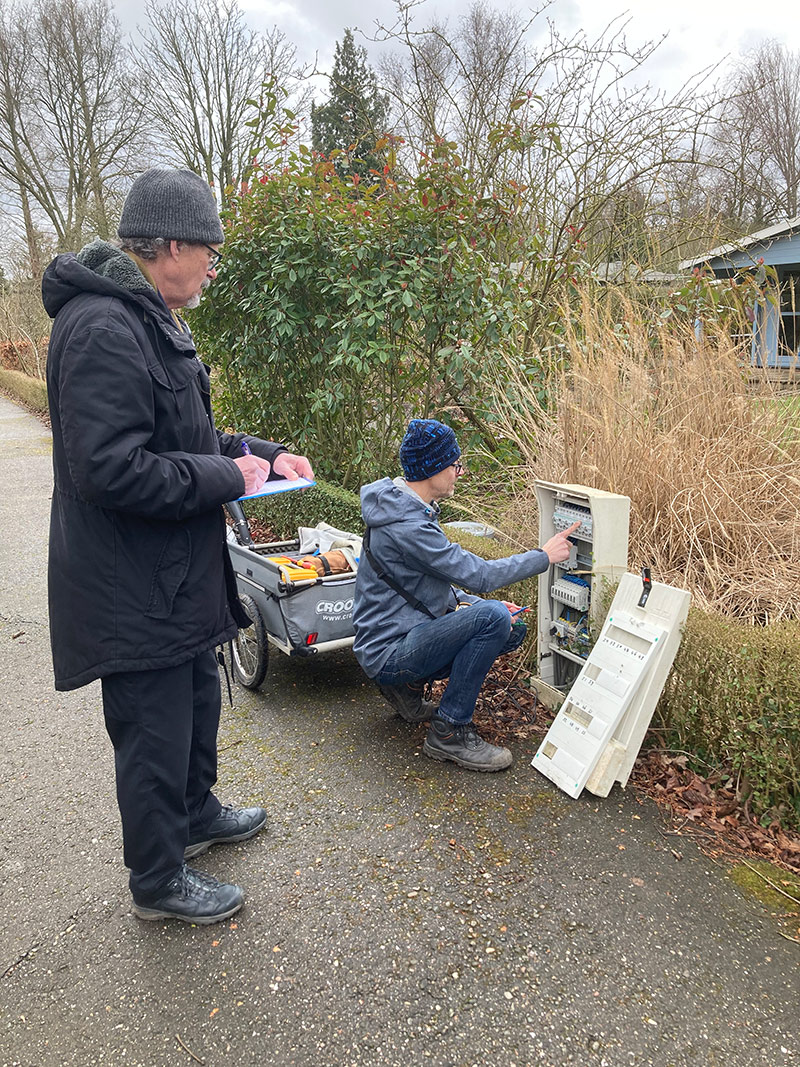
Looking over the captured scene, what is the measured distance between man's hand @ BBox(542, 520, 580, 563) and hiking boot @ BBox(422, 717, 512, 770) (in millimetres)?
789

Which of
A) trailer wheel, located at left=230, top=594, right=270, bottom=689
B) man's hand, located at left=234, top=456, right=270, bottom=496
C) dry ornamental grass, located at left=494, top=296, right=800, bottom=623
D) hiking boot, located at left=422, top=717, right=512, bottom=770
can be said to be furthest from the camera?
trailer wheel, located at left=230, top=594, right=270, bottom=689

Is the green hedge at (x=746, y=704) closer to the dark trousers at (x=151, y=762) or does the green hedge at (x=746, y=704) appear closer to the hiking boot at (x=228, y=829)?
the hiking boot at (x=228, y=829)

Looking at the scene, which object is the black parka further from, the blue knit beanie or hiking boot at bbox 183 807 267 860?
the blue knit beanie

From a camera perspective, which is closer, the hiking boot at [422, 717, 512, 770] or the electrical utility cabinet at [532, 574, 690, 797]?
the electrical utility cabinet at [532, 574, 690, 797]

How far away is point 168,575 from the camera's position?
2.08 m

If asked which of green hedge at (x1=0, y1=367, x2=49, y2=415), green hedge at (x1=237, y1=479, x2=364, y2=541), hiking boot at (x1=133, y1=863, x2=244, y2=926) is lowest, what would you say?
hiking boot at (x1=133, y1=863, x2=244, y2=926)

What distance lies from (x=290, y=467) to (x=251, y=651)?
5.27 ft

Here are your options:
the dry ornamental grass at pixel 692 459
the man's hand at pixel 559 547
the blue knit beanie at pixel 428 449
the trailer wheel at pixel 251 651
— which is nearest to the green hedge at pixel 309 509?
the trailer wheel at pixel 251 651

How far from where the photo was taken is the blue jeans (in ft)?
9.80

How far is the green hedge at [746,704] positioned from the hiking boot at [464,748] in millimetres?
730

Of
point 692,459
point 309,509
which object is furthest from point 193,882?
point 309,509

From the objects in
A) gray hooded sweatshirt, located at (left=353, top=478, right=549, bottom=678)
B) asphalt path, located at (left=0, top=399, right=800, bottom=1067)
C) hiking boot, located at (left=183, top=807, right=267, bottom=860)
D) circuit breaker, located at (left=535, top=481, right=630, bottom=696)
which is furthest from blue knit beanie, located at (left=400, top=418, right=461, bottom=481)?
hiking boot, located at (left=183, top=807, right=267, bottom=860)

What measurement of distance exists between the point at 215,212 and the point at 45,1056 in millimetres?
2313

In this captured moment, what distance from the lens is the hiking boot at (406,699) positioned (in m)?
3.28
